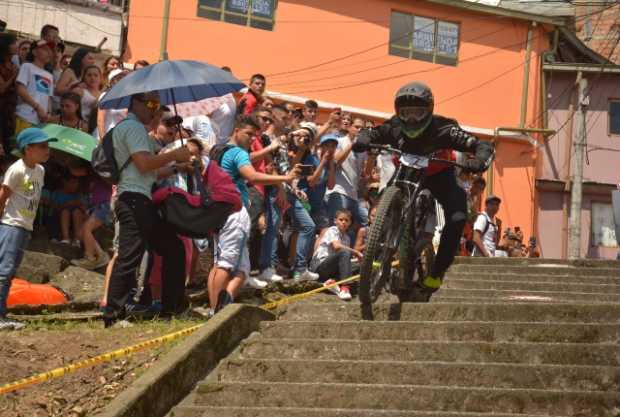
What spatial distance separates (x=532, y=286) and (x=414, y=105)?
11.4 ft

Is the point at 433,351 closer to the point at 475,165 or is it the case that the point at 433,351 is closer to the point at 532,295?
the point at 475,165

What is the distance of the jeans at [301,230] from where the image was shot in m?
14.1

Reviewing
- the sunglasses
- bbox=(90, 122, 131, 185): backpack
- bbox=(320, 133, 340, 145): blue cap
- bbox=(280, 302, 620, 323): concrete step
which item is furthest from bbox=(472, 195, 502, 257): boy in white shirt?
bbox=(90, 122, 131, 185): backpack

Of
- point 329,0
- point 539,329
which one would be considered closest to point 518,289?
point 539,329

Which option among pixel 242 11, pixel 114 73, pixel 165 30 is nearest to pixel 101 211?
pixel 114 73

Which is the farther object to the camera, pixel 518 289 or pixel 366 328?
pixel 518 289

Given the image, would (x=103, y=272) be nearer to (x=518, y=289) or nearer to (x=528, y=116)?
(x=518, y=289)

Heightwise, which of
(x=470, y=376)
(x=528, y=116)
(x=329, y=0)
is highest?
(x=329, y=0)

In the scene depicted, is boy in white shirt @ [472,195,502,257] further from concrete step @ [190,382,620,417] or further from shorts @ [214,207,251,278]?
concrete step @ [190,382,620,417]

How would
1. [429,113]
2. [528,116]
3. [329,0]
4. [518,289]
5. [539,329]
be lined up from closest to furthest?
1. [539,329]
2. [429,113]
3. [518,289]
4. [329,0]
5. [528,116]

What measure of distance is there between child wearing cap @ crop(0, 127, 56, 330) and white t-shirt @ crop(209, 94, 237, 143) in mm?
4115

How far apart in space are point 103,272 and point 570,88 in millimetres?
22354

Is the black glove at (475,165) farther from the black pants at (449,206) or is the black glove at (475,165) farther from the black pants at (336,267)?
the black pants at (336,267)

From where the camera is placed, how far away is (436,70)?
31.5 metres
